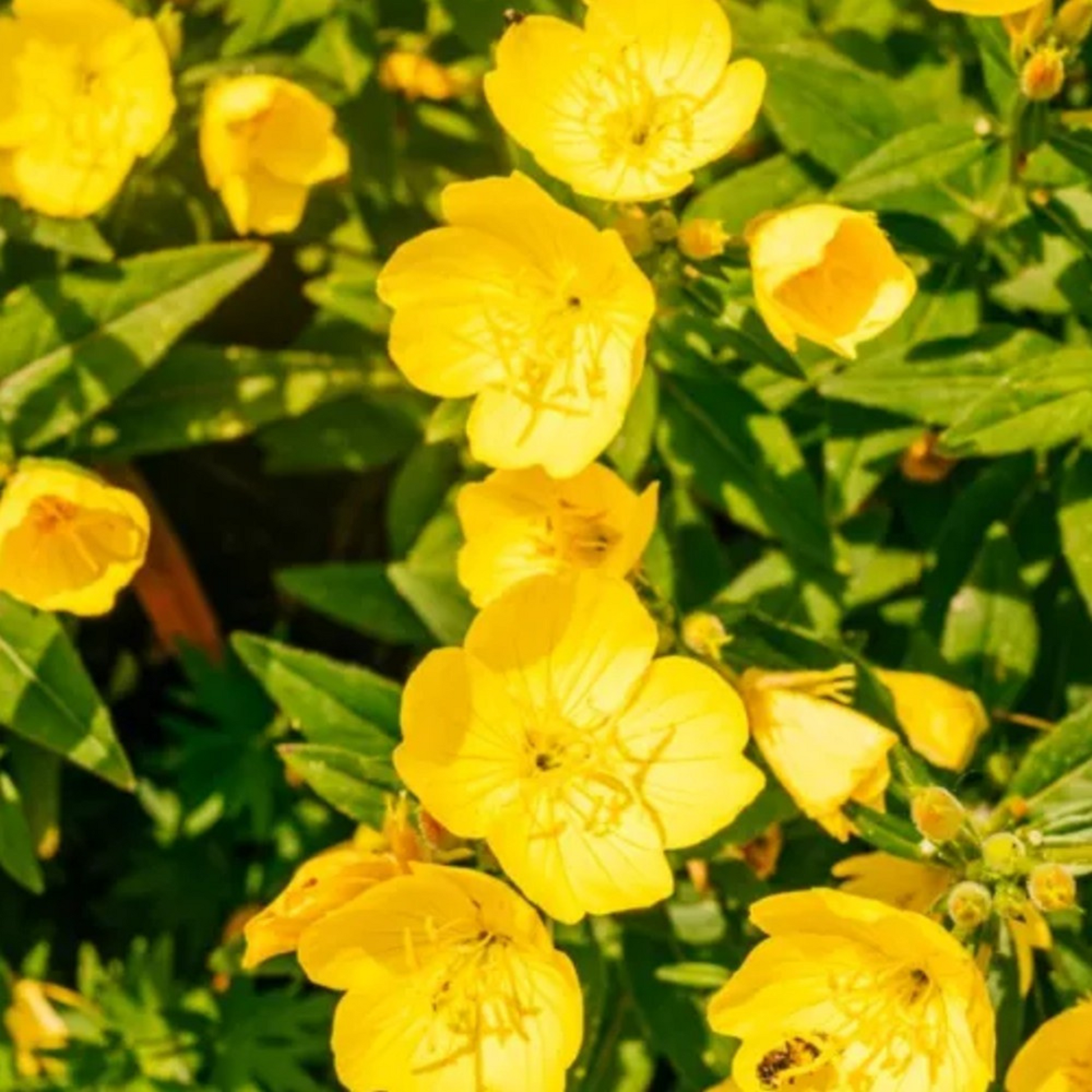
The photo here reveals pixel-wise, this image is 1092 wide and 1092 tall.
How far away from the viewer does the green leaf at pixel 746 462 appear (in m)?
2.22

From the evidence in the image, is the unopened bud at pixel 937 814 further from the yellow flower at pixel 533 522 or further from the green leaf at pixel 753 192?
the green leaf at pixel 753 192

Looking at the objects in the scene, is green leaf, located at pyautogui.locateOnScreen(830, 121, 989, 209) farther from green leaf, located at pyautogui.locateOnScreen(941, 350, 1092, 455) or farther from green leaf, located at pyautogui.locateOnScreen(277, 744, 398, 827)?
green leaf, located at pyautogui.locateOnScreen(277, 744, 398, 827)

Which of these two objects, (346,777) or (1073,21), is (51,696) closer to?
(346,777)

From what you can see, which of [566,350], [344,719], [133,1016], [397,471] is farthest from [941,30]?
[133,1016]

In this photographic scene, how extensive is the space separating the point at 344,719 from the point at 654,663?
525 millimetres

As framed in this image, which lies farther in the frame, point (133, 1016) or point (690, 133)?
point (133, 1016)

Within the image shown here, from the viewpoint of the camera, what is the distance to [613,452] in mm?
2223

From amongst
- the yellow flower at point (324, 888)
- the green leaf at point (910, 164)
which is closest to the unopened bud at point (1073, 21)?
the green leaf at point (910, 164)

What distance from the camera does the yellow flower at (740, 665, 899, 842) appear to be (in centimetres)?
174

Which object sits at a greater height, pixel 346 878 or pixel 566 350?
pixel 566 350

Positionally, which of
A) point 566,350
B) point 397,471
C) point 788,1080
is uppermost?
point 566,350

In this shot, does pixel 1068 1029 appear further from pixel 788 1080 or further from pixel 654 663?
pixel 654 663

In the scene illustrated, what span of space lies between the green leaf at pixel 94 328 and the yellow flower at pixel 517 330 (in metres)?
0.36

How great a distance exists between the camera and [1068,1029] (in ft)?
5.44
